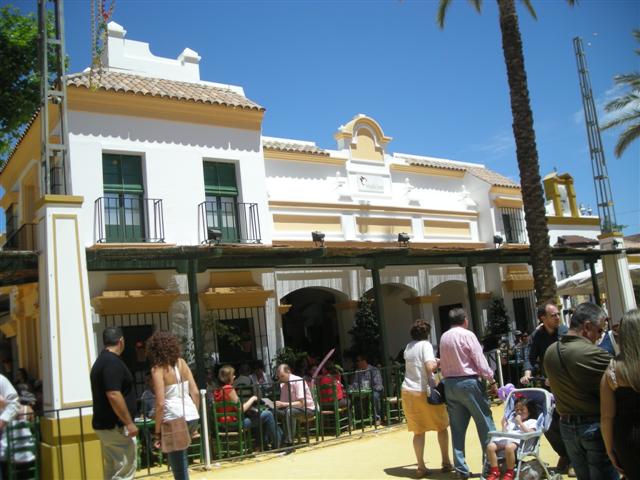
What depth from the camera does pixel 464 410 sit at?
681cm

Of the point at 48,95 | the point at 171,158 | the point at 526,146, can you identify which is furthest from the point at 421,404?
the point at 171,158

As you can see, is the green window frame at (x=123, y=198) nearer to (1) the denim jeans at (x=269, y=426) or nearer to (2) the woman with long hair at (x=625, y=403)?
(1) the denim jeans at (x=269, y=426)

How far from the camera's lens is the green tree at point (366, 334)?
1542cm

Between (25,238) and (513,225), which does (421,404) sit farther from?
(513,225)

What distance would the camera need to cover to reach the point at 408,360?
7.40m

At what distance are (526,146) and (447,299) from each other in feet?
25.3

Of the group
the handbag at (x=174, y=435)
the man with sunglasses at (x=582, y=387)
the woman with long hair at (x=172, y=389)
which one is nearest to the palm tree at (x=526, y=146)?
the man with sunglasses at (x=582, y=387)

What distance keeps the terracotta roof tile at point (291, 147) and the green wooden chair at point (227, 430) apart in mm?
7481

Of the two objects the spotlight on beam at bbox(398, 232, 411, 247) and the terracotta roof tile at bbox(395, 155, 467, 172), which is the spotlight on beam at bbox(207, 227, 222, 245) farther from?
the terracotta roof tile at bbox(395, 155, 467, 172)

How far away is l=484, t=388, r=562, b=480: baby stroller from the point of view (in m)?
5.95

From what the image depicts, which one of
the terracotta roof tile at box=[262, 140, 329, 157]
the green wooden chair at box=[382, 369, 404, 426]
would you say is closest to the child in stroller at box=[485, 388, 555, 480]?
the green wooden chair at box=[382, 369, 404, 426]

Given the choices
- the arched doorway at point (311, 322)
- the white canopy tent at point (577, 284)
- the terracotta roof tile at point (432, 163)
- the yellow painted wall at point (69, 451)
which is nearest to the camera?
the yellow painted wall at point (69, 451)

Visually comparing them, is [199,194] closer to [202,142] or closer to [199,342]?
[202,142]

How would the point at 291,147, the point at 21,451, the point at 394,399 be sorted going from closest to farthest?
the point at 21,451
the point at 394,399
the point at 291,147
